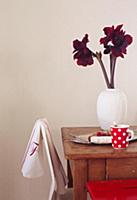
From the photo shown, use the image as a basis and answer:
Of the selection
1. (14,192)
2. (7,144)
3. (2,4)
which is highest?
(2,4)

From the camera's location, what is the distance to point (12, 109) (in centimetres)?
250

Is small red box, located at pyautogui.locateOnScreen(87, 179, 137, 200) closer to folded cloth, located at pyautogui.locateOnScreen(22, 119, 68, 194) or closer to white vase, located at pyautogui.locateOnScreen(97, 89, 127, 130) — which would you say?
folded cloth, located at pyautogui.locateOnScreen(22, 119, 68, 194)

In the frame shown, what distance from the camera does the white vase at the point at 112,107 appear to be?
193cm

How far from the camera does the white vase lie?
1931 millimetres

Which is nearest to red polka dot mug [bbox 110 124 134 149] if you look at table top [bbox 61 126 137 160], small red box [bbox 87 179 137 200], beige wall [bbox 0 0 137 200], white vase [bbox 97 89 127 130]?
table top [bbox 61 126 137 160]

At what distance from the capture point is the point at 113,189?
4.64 feet

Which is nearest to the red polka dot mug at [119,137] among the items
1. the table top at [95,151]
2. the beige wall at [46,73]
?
the table top at [95,151]

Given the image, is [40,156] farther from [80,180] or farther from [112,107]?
[112,107]

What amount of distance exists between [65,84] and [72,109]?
0.62 feet

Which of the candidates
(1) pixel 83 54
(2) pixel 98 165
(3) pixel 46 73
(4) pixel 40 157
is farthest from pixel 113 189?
(3) pixel 46 73

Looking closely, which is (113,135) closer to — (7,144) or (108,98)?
(108,98)

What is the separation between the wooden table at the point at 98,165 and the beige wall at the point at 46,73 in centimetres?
95

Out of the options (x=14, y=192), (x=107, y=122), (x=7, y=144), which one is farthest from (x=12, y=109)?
(x=107, y=122)

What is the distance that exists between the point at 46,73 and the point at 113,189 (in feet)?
4.12
